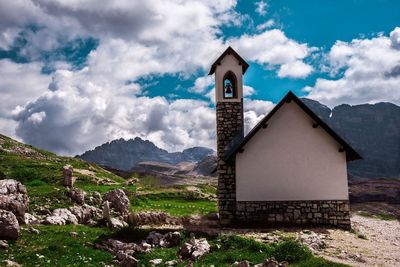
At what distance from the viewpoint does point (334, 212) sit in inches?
910

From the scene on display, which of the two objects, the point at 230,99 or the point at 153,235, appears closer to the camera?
the point at 153,235

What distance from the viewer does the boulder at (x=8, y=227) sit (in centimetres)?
1394

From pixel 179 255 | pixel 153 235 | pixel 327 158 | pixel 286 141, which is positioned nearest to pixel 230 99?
pixel 286 141

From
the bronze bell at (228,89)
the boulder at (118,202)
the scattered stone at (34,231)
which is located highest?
the bronze bell at (228,89)

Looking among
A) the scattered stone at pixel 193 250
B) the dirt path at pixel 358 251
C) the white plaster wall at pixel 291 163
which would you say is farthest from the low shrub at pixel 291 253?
the white plaster wall at pixel 291 163

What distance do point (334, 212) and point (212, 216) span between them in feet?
28.6

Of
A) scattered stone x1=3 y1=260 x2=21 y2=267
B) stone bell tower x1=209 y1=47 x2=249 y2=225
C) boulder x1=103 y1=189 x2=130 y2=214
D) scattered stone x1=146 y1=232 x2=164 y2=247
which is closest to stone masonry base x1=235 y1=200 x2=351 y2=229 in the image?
stone bell tower x1=209 y1=47 x2=249 y2=225

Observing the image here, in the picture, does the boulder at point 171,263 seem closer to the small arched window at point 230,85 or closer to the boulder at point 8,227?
the boulder at point 8,227

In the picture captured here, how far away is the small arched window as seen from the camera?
27.4 meters

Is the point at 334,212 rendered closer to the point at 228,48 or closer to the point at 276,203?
the point at 276,203

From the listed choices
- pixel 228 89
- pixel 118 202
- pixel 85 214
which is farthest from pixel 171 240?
pixel 228 89

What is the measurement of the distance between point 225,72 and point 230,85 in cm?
95

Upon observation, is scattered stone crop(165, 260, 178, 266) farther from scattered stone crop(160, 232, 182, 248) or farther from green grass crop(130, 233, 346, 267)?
scattered stone crop(160, 232, 182, 248)

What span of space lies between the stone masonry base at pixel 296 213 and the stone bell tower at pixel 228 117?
1878 millimetres
